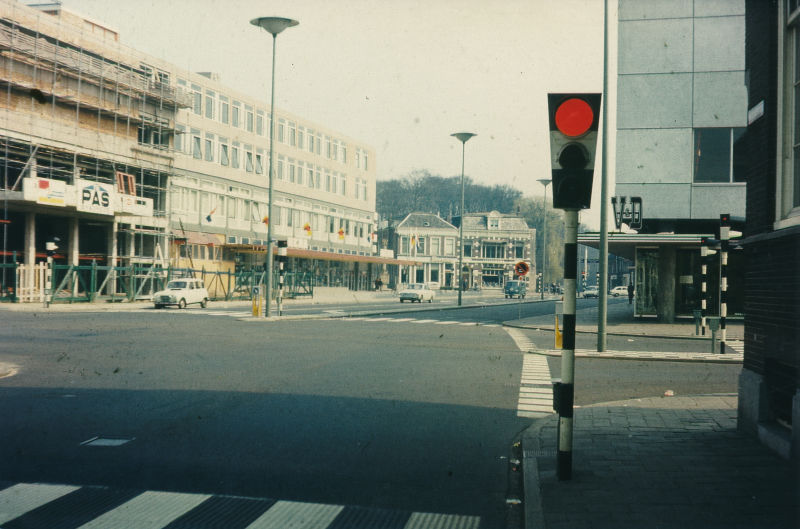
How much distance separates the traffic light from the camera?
17.6 ft

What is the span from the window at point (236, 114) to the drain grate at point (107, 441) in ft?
157

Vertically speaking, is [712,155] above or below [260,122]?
below

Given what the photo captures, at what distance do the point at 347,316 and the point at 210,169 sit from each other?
954 inches

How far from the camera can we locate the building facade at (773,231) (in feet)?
20.0

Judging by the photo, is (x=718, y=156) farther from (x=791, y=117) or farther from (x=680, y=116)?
(x=791, y=117)

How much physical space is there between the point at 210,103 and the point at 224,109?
5.42 feet

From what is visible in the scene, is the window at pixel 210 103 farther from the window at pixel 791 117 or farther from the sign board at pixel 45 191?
the window at pixel 791 117

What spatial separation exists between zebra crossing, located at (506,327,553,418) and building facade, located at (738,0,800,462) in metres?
2.51

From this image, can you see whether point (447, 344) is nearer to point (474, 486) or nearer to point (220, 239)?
point (474, 486)

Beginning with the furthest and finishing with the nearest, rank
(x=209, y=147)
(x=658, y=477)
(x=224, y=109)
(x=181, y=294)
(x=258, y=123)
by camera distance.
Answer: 1. (x=258, y=123)
2. (x=224, y=109)
3. (x=209, y=147)
4. (x=181, y=294)
5. (x=658, y=477)

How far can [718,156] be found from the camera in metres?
26.2

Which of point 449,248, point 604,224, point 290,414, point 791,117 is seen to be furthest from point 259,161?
point 791,117

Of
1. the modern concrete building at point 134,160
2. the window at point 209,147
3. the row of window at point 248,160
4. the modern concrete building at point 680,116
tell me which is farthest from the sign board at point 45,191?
the modern concrete building at point 680,116

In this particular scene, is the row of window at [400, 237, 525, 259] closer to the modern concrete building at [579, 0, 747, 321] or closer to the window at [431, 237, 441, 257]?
the window at [431, 237, 441, 257]
